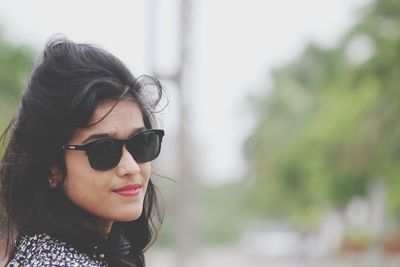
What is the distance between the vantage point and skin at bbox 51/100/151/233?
1.76 meters

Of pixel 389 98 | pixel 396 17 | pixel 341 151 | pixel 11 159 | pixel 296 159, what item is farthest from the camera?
pixel 296 159

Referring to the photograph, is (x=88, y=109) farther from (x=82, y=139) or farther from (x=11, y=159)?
(x=11, y=159)

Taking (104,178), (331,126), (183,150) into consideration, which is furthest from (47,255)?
(331,126)

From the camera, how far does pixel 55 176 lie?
5.97 ft

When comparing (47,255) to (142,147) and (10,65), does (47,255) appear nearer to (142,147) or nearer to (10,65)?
(142,147)

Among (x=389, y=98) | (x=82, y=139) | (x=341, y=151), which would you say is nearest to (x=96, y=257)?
(x=82, y=139)

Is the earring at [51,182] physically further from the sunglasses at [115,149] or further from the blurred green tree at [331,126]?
the blurred green tree at [331,126]

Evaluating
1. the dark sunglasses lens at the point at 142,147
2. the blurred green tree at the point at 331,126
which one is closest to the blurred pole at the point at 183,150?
the blurred green tree at the point at 331,126

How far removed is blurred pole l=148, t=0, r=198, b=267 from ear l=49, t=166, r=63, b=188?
32.0 feet

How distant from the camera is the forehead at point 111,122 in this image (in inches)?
69.4

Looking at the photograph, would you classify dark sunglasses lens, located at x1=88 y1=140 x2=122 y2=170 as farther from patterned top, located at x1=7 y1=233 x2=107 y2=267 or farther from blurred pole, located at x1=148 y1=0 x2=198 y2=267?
blurred pole, located at x1=148 y1=0 x2=198 y2=267

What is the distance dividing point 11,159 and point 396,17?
57.0 feet

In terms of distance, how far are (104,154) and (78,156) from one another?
73 millimetres

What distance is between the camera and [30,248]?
66.7 inches
